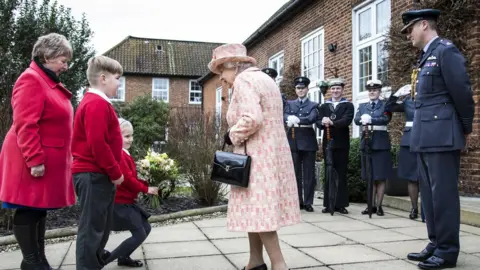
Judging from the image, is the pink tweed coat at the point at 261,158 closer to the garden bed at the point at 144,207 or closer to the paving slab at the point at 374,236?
the paving slab at the point at 374,236

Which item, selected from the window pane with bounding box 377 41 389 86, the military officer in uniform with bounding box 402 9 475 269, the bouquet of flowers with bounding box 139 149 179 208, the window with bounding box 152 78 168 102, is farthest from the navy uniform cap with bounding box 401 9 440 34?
the window with bounding box 152 78 168 102

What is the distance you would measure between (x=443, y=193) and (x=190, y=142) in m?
4.73

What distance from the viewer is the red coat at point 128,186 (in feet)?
11.3

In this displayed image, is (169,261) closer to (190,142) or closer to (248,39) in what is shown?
(190,142)

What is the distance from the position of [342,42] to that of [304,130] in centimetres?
463

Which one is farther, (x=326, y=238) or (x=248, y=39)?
(x=248, y=39)

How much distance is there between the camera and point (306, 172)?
676 cm

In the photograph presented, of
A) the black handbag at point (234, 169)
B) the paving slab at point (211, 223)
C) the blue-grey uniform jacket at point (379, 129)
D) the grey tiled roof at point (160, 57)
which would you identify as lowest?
the paving slab at point (211, 223)

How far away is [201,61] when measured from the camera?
35812mm

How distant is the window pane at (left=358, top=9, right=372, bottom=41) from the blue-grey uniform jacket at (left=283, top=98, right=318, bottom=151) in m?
3.79

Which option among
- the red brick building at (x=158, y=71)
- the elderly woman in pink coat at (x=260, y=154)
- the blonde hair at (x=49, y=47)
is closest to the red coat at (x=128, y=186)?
the elderly woman in pink coat at (x=260, y=154)

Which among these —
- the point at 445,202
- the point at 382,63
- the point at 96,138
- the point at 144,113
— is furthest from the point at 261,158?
the point at 144,113

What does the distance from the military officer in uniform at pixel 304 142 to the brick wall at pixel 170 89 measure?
2624cm

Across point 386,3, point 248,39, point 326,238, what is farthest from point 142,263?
point 248,39
